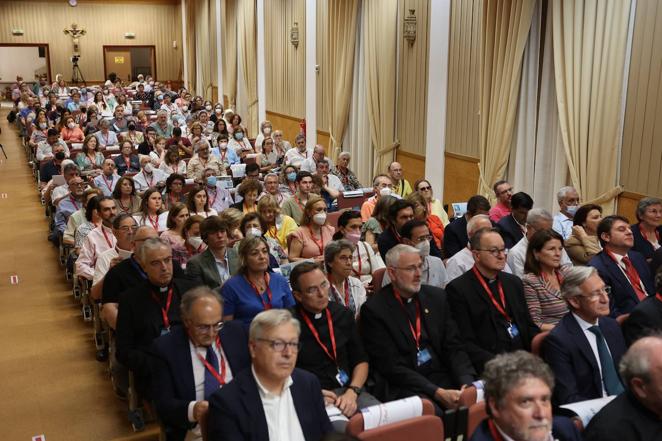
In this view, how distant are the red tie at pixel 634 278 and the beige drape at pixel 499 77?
343 centimetres

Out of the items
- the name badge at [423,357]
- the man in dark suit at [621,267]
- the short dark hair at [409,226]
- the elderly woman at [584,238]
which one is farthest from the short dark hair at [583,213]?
the name badge at [423,357]

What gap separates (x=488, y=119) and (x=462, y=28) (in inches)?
54.9

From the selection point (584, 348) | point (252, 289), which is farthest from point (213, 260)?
point (584, 348)

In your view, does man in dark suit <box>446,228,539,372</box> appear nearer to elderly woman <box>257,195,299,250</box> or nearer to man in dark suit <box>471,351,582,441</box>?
man in dark suit <box>471,351,582,441</box>

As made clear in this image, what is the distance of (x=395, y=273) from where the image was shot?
3.70m

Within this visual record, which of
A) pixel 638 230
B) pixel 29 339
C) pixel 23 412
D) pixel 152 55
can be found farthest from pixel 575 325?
pixel 152 55

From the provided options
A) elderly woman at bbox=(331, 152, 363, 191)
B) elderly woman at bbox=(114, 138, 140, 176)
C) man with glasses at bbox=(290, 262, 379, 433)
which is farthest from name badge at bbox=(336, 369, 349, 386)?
elderly woman at bbox=(114, 138, 140, 176)

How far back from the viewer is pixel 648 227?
17.6 feet

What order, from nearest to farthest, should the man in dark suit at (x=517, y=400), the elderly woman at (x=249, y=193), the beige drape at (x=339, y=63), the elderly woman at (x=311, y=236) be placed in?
the man in dark suit at (x=517, y=400)
the elderly woman at (x=311, y=236)
the elderly woman at (x=249, y=193)
the beige drape at (x=339, y=63)

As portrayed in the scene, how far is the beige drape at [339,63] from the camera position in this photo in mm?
11711

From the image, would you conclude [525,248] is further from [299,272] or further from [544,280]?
[299,272]

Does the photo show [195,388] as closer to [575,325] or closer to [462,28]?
[575,325]

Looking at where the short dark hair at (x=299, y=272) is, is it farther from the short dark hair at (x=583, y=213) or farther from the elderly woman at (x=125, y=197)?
the elderly woman at (x=125, y=197)

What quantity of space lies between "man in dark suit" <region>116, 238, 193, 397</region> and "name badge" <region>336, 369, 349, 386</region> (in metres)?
1.01
